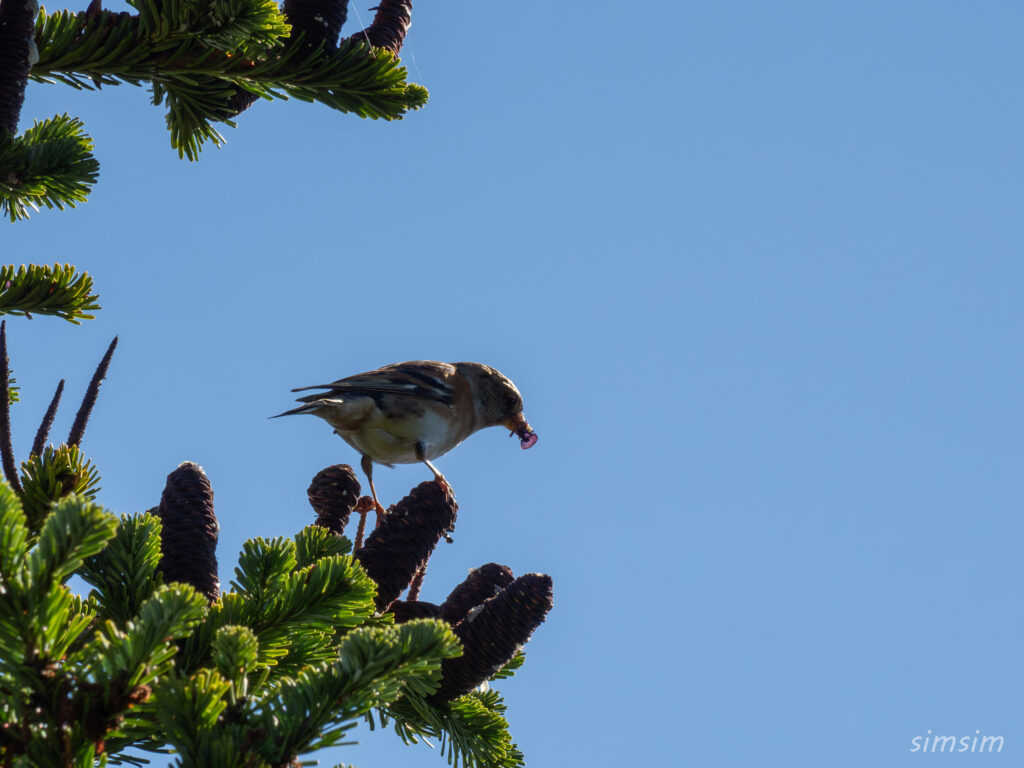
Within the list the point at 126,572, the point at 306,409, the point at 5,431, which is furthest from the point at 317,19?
the point at 306,409

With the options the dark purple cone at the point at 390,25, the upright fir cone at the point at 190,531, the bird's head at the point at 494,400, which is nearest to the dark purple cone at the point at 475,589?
the upright fir cone at the point at 190,531

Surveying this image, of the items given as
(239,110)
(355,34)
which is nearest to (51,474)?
(239,110)

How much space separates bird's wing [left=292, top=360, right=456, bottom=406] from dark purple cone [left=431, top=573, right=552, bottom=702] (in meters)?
3.76

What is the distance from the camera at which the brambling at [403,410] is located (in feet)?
21.5

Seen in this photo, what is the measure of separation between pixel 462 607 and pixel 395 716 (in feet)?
1.28

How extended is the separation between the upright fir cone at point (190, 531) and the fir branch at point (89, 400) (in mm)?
243

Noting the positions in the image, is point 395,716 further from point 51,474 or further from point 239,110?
point 239,110

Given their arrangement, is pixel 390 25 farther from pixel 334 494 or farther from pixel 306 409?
pixel 306 409

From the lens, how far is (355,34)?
12.5 feet

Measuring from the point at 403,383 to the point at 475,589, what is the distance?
399 cm

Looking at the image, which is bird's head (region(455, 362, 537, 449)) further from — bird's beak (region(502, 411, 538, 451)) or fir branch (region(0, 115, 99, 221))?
fir branch (region(0, 115, 99, 221))

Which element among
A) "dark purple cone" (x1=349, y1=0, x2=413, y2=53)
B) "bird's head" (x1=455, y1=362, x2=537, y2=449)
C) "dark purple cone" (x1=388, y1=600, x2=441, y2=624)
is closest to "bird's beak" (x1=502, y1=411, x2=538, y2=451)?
"bird's head" (x1=455, y1=362, x2=537, y2=449)

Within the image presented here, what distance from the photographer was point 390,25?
390 centimetres

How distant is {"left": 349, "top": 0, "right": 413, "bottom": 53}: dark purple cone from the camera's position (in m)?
3.83
